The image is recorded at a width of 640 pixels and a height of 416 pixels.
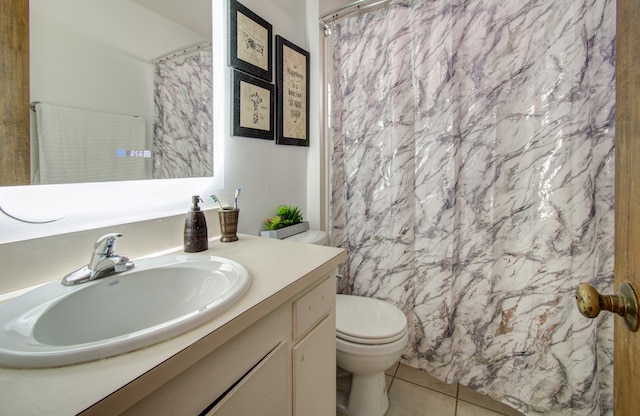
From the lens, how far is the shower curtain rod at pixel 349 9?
5.34ft

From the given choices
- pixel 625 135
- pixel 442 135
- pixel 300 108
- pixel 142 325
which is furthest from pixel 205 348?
pixel 300 108

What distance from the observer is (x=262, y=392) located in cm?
73

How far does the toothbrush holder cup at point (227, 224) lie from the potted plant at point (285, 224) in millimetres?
308

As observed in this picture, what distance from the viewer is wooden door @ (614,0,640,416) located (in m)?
0.42

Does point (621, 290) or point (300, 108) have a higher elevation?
point (300, 108)

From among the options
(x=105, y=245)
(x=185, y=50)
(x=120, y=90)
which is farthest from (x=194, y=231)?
(x=185, y=50)

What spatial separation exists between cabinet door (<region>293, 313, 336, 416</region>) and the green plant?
2.13ft

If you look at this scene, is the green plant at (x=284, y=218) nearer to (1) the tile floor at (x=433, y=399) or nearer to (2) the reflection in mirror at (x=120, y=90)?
(2) the reflection in mirror at (x=120, y=90)

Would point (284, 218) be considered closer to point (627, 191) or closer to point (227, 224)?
point (227, 224)

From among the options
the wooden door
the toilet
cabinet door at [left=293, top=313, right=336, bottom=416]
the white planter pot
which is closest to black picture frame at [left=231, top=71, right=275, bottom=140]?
the white planter pot

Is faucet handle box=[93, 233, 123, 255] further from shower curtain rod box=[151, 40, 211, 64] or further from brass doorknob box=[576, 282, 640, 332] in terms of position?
brass doorknob box=[576, 282, 640, 332]

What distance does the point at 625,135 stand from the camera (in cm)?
46

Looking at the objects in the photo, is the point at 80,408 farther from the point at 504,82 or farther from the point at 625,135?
the point at 504,82

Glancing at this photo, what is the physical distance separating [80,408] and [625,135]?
90cm
